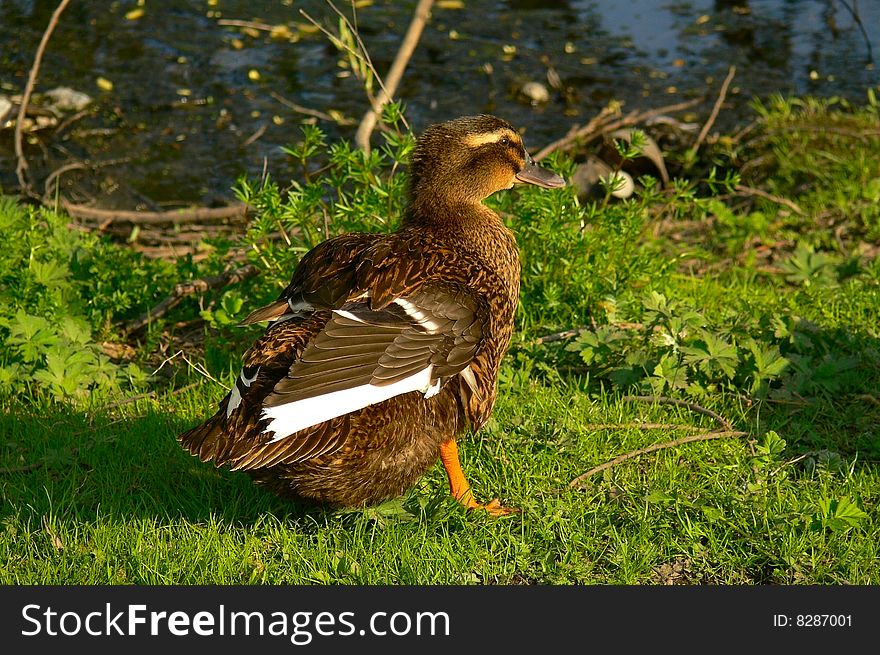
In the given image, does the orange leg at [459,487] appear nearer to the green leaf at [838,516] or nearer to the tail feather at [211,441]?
the tail feather at [211,441]

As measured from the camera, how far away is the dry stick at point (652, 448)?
13.6 ft

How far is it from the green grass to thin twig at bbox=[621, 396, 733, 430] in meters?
0.03

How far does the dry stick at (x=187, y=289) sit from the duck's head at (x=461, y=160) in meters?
1.37

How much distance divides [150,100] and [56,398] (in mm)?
4621

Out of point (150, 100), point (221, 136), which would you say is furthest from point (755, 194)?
point (150, 100)

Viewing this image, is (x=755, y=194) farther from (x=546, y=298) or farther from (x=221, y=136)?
(x=221, y=136)

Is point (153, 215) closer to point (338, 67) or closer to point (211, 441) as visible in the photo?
point (338, 67)

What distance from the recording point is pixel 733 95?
8.85 meters

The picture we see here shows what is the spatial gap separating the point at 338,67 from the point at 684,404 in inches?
223

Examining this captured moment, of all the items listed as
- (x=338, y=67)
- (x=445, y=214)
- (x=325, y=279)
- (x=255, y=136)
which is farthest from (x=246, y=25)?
(x=325, y=279)

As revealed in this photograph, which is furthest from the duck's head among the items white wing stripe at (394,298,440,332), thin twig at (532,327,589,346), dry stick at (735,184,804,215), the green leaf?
dry stick at (735,184,804,215)

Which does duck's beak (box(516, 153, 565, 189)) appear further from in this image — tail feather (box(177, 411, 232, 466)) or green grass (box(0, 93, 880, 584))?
tail feather (box(177, 411, 232, 466))

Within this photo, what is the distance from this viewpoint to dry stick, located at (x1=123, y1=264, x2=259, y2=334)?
5.35 m

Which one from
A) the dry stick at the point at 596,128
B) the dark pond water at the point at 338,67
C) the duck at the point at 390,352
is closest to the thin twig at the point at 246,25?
the dark pond water at the point at 338,67
